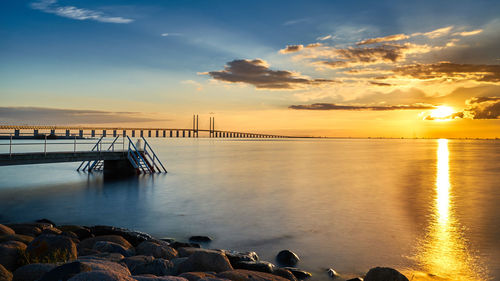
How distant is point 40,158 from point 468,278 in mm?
23697

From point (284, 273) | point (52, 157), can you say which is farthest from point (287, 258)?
point (52, 157)

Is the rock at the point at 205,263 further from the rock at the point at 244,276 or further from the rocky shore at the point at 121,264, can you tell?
the rock at the point at 244,276

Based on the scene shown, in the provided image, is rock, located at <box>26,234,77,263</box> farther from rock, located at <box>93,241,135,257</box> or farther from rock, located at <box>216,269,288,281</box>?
rock, located at <box>216,269,288,281</box>

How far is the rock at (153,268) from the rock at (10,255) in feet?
7.86

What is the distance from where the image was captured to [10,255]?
24.9 ft

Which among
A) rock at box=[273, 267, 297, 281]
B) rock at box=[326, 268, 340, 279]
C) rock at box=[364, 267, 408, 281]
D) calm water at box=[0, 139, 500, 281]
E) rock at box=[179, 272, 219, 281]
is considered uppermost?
rock at box=[179, 272, 219, 281]

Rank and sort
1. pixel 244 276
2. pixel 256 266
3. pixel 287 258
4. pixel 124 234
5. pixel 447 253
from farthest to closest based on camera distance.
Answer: pixel 447 253, pixel 124 234, pixel 287 258, pixel 256 266, pixel 244 276

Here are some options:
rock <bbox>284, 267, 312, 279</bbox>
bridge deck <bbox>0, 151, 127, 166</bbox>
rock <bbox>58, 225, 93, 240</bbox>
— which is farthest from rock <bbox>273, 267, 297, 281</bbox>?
bridge deck <bbox>0, 151, 127, 166</bbox>

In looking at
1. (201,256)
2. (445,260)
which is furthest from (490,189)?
(201,256)

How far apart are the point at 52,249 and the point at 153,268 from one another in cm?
206

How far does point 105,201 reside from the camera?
20734 mm

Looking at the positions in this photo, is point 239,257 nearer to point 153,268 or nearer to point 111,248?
point 153,268

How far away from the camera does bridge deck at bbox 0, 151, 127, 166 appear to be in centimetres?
2180

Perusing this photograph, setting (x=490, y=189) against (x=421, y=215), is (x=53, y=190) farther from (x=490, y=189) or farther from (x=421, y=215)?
(x=490, y=189)
